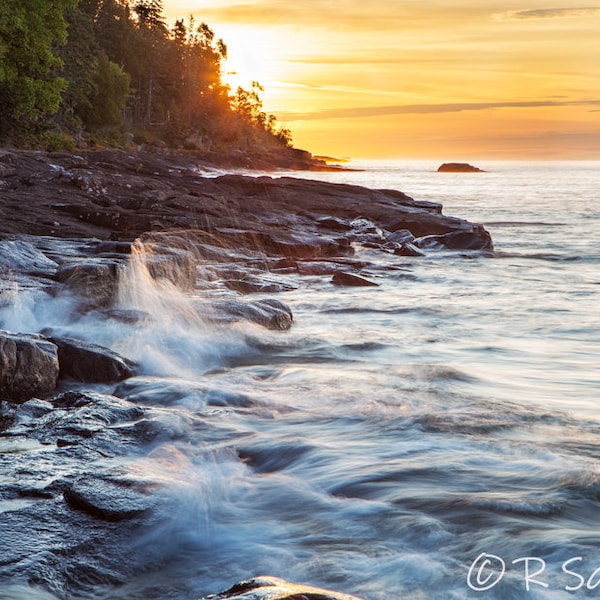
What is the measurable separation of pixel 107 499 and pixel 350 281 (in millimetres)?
10159

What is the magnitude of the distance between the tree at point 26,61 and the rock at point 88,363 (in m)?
33.8

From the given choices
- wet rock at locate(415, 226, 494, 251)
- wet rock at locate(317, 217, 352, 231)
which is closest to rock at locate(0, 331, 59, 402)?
wet rock at locate(415, 226, 494, 251)

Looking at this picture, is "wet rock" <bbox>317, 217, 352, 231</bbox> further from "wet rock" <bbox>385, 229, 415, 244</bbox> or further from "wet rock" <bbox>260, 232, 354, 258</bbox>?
"wet rock" <bbox>260, 232, 354, 258</bbox>

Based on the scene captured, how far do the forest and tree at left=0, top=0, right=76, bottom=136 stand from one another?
2.0 inches

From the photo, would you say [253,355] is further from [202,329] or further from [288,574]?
[288,574]

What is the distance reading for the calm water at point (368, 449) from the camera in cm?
392

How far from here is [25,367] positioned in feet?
20.3

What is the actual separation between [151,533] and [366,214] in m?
21.6

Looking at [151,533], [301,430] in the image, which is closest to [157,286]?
[301,430]

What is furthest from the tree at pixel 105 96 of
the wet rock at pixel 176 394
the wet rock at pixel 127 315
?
the wet rock at pixel 176 394

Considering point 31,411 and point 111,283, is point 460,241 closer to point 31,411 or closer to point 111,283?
point 111,283

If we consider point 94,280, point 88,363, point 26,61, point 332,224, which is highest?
point 26,61

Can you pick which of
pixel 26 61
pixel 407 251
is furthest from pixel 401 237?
pixel 26 61

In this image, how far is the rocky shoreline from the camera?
4.07 meters
